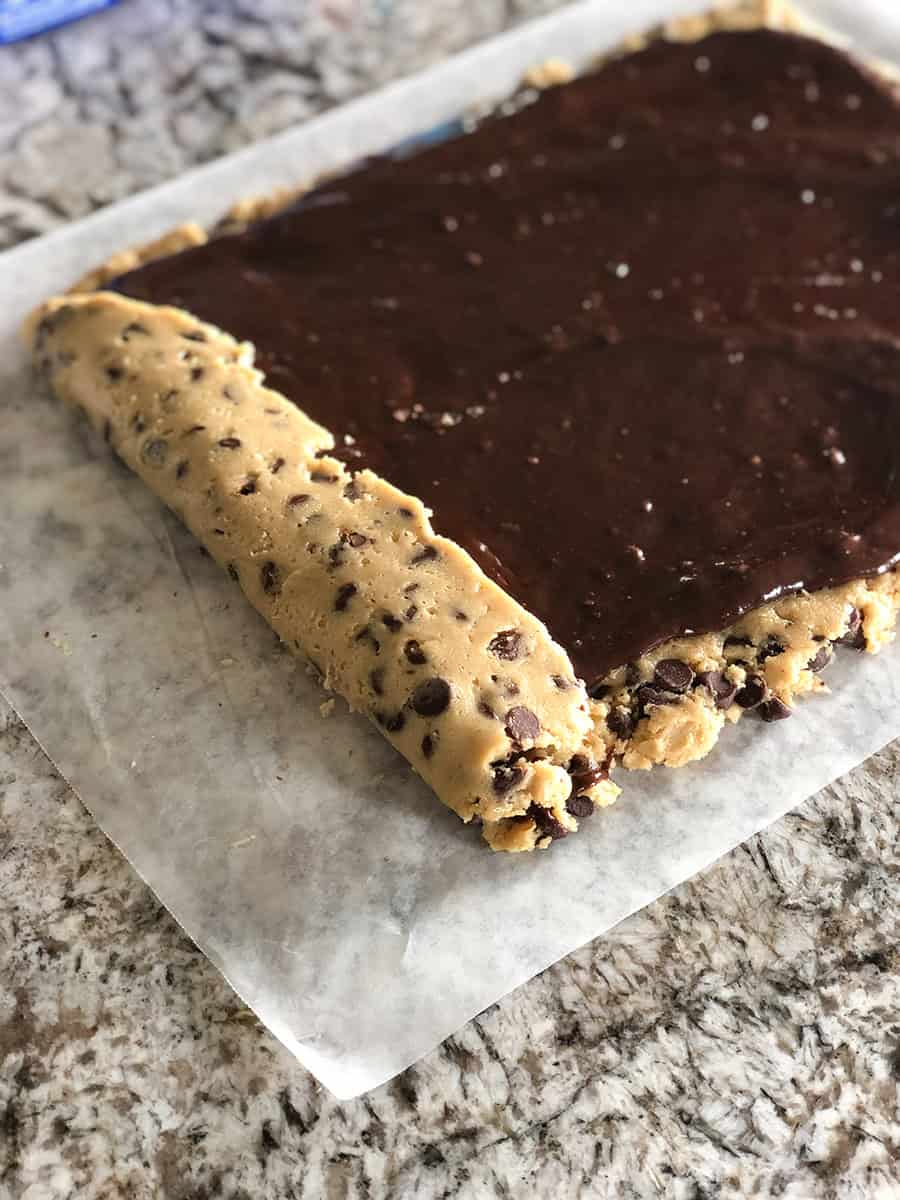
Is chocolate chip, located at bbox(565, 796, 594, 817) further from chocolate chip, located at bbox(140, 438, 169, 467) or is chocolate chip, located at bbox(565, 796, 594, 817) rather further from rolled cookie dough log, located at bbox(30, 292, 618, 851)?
chocolate chip, located at bbox(140, 438, 169, 467)

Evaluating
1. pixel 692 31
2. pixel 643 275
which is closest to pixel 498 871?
pixel 643 275

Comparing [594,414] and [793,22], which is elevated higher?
[793,22]

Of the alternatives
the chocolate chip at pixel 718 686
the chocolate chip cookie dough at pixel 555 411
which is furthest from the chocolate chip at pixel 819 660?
the chocolate chip at pixel 718 686

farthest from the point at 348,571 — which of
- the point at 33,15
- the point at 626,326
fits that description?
the point at 33,15

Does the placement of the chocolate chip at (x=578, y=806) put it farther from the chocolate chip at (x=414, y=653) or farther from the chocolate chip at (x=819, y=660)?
the chocolate chip at (x=819, y=660)

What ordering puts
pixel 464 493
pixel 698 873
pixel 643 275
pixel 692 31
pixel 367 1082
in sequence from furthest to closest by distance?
1. pixel 692 31
2. pixel 643 275
3. pixel 464 493
4. pixel 698 873
5. pixel 367 1082

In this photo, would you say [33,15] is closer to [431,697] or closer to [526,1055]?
[431,697]

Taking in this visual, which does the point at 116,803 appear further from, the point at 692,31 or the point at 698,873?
the point at 692,31
